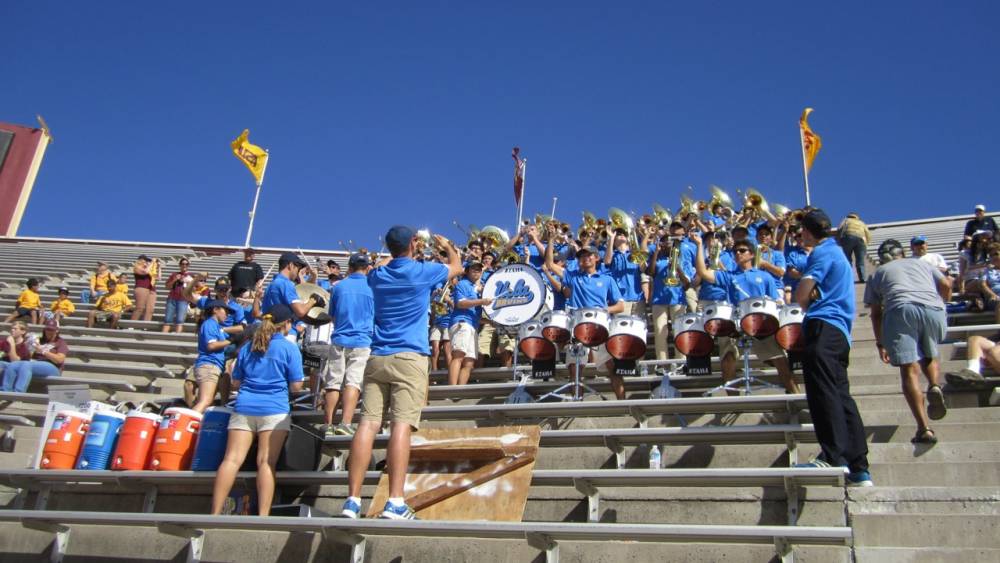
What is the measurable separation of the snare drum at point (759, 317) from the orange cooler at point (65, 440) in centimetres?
564

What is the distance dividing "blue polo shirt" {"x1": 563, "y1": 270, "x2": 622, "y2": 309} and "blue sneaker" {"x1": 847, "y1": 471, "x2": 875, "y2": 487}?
4280mm

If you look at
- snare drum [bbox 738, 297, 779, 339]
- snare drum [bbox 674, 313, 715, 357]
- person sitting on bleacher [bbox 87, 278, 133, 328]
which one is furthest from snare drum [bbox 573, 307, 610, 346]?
person sitting on bleacher [bbox 87, 278, 133, 328]

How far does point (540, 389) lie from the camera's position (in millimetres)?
8539

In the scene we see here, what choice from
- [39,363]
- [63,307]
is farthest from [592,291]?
[63,307]

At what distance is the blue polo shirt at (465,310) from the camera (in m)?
9.41

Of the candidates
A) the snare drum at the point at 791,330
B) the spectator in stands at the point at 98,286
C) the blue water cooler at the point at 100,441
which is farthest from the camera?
the spectator in stands at the point at 98,286

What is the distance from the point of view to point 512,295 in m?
9.23

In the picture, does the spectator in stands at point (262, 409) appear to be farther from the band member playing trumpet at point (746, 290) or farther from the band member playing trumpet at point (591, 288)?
the band member playing trumpet at point (746, 290)

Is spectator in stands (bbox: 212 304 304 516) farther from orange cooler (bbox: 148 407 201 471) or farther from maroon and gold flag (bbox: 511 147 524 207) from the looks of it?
maroon and gold flag (bbox: 511 147 524 207)

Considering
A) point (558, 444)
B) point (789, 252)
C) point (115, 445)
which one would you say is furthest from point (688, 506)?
point (789, 252)

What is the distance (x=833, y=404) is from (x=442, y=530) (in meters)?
2.35

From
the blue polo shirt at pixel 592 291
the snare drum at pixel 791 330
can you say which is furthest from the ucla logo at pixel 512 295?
the snare drum at pixel 791 330

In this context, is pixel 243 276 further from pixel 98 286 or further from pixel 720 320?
pixel 98 286

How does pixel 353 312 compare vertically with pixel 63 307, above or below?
below
